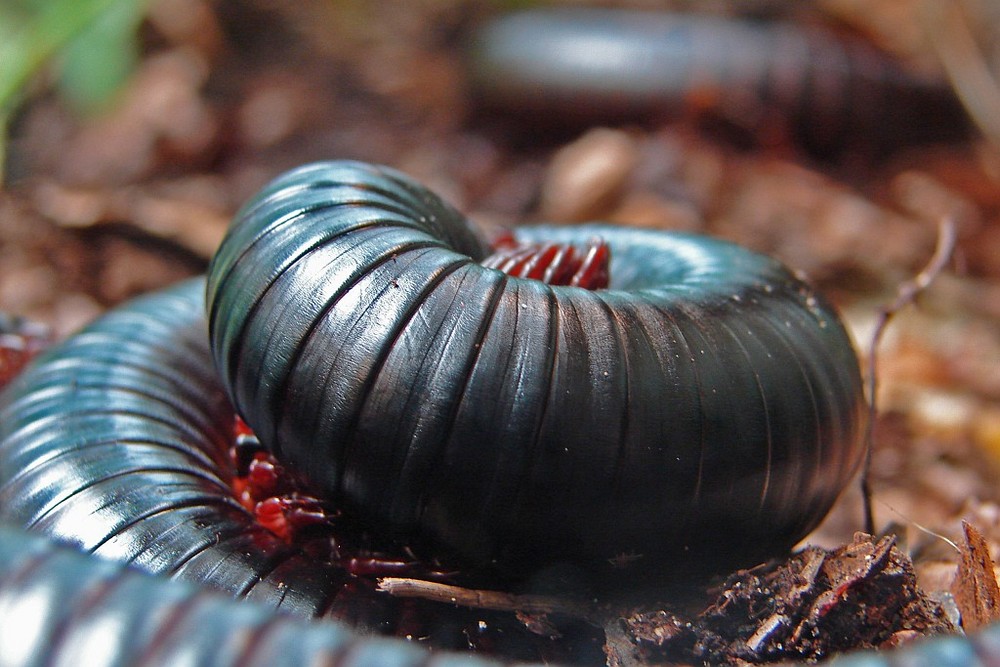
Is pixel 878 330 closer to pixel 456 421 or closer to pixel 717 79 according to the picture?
pixel 456 421

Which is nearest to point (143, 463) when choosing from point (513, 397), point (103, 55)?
point (513, 397)

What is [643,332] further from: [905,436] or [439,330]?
[905,436]

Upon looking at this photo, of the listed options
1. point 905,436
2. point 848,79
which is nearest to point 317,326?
point 905,436

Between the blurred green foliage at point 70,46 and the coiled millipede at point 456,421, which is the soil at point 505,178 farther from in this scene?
the coiled millipede at point 456,421

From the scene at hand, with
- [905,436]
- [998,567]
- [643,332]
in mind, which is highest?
[643,332]

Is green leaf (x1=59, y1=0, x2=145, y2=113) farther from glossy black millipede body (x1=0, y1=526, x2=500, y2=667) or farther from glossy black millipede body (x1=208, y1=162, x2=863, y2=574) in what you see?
glossy black millipede body (x1=0, y1=526, x2=500, y2=667)

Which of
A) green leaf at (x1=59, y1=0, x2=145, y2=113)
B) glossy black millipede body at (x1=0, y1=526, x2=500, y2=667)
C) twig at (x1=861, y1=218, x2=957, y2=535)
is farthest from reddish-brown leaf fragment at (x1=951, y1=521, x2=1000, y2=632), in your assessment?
green leaf at (x1=59, y1=0, x2=145, y2=113)

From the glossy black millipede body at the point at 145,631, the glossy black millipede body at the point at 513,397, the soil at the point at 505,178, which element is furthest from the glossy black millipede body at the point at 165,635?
the soil at the point at 505,178
